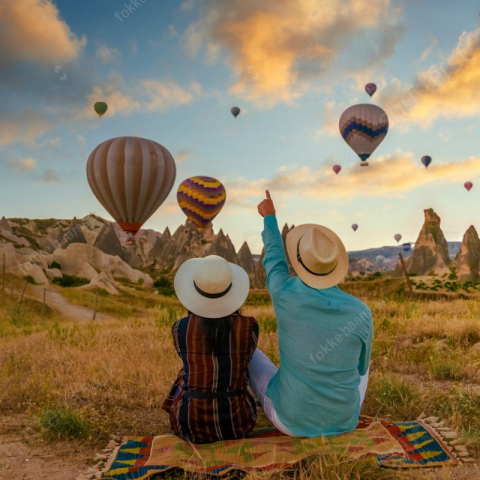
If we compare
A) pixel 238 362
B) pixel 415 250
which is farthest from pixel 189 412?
pixel 415 250

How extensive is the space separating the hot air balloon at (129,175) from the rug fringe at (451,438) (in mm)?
18335

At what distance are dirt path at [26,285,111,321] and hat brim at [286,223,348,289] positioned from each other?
25239 millimetres

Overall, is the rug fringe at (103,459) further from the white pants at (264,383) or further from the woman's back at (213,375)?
the white pants at (264,383)

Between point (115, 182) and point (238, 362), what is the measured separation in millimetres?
18527

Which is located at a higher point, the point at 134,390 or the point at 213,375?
the point at 213,375

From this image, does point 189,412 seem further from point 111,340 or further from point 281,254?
point 111,340

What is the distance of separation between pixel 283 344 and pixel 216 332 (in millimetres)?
564

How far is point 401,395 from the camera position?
523cm

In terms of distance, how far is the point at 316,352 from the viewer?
373cm

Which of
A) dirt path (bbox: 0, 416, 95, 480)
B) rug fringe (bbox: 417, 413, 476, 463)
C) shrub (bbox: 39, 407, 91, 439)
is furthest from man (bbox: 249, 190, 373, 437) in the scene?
shrub (bbox: 39, 407, 91, 439)

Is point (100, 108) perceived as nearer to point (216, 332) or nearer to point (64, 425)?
point (64, 425)

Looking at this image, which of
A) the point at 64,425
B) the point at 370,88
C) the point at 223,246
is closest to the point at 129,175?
the point at 64,425

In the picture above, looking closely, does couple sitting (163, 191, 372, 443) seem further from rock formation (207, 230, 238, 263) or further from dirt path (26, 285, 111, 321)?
rock formation (207, 230, 238, 263)

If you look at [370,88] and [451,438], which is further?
[370,88]
